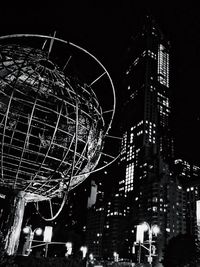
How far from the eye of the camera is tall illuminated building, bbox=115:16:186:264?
9469cm

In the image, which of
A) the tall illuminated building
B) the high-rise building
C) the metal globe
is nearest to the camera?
the metal globe

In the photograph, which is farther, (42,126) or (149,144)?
(149,144)

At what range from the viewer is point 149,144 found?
12375 cm

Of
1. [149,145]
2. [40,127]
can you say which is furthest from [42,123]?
[149,145]

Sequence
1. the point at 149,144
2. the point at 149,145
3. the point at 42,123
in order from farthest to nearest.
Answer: the point at 149,144, the point at 149,145, the point at 42,123

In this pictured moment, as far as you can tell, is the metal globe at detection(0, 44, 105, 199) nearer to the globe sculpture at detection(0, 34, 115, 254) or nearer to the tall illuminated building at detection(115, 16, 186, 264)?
the globe sculpture at detection(0, 34, 115, 254)

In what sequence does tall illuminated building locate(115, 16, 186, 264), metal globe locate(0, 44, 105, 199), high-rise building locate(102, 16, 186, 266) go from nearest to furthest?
metal globe locate(0, 44, 105, 199), high-rise building locate(102, 16, 186, 266), tall illuminated building locate(115, 16, 186, 264)

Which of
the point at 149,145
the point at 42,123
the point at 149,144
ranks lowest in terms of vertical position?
the point at 42,123

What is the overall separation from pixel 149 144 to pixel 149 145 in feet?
1.71

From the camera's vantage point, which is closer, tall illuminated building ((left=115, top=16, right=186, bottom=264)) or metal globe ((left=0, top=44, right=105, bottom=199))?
metal globe ((left=0, top=44, right=105, bottom=199))

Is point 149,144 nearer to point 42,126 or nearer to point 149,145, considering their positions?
point 149,145

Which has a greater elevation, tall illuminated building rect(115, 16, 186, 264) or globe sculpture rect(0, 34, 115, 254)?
tall illuminated building rect(115, 16, 186, 264)

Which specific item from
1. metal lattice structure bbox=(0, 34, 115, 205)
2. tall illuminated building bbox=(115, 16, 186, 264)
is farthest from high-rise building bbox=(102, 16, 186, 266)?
metal lattice structure bbox=(0, 34, 115, 205)

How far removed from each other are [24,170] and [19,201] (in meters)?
0.78
